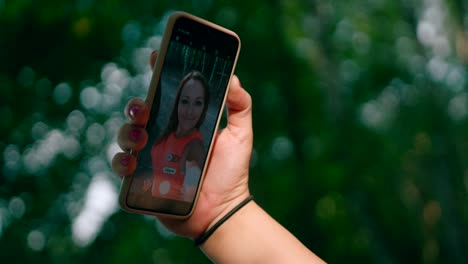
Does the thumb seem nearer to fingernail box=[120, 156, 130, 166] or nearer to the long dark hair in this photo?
the long dark hair

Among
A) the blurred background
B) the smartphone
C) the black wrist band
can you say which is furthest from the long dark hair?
the blurred background

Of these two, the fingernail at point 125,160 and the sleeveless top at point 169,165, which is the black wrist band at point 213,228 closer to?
the sleeveless top at point 169,165

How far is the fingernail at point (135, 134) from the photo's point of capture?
4.91ft

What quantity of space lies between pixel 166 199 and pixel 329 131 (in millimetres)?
9861

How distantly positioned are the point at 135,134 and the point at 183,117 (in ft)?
0.57

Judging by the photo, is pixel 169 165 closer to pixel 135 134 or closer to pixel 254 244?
pixel 135 134

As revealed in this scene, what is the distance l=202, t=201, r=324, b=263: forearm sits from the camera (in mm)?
1547

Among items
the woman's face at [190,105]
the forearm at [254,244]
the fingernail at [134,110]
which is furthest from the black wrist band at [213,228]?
the fingernail at [134,110]

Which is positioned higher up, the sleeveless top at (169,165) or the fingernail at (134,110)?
the fingernail at (134,110)

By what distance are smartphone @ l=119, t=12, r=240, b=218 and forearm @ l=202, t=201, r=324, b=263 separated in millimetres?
118

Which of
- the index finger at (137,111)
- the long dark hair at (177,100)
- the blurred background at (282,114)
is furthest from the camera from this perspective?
the blurred background at (282,114)

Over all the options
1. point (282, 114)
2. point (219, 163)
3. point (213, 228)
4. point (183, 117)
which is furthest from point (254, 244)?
point (282, 114)

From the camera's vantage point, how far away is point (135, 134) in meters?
1.50

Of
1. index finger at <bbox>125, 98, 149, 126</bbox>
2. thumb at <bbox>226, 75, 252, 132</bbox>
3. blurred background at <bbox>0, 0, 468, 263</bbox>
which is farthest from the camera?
blurred background at <bbox>0, 0, 468, 263</bbox>
